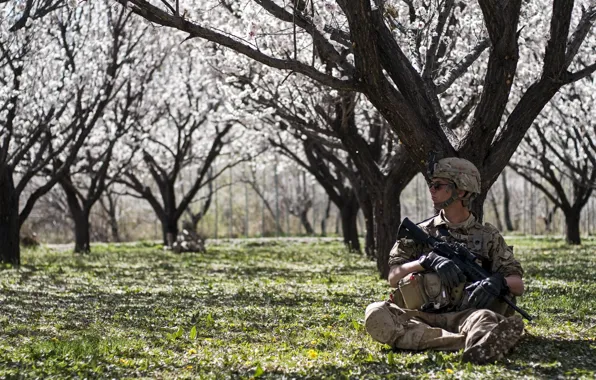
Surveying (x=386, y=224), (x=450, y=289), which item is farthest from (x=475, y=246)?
(x=386, y=224)

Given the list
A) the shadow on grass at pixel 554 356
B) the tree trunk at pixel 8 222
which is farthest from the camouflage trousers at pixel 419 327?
the tree trunk at pixel 8 222

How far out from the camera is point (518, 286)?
612cm

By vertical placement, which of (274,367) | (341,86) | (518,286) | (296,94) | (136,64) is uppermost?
(136,64)

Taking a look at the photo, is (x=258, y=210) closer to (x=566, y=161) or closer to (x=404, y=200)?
(x=404, y=200)

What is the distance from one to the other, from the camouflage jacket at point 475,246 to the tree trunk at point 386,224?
22.7 ft

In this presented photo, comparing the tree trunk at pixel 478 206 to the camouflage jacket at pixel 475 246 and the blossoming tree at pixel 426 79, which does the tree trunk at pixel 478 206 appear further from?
the camouflage jacket at pixel 475 246

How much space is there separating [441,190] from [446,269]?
2.57ft

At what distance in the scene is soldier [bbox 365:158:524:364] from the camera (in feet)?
19.2

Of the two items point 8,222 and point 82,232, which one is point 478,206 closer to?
point 8,222

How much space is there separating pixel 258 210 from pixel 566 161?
34575mm

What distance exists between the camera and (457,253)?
623 centimetres

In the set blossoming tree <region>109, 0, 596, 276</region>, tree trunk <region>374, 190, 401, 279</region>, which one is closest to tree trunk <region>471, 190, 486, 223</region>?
blossoming tree <region>109, 0, 596, 276</region>

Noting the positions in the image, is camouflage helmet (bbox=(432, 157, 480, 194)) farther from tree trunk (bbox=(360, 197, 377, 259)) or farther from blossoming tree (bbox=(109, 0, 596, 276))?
tree trunk (bbox=(360, 197, 377, 259))

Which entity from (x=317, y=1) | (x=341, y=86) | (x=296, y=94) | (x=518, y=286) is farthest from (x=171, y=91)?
(x=518, y=286)
